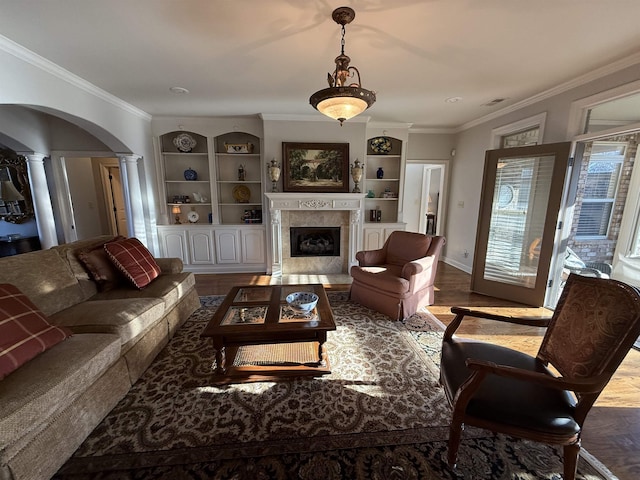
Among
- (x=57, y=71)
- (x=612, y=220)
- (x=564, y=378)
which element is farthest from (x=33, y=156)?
(x=612, y=220)

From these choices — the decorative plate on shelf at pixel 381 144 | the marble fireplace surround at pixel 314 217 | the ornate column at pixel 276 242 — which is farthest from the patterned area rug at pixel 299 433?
the decorative plate on shelf at pixel 381 144

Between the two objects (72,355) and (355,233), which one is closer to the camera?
(72,355)

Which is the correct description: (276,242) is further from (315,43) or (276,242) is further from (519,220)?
(519,220)

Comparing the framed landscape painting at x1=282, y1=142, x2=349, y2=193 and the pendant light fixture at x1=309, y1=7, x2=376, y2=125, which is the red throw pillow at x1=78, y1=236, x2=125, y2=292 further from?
the framed landscape painting at x1=282, y1=142, x2=349, y2=193

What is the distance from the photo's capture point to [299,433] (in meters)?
1.61

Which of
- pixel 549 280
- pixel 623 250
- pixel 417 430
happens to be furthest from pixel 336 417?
pixel 623 250

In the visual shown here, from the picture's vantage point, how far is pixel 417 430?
1.63 meters

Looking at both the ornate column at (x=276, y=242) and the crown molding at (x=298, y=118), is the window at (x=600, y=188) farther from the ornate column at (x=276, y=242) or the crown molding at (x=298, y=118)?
the ornate column at (x=276, y=242)

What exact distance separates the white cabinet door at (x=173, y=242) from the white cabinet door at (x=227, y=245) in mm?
534

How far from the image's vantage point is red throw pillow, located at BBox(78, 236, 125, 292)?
2.47 meters

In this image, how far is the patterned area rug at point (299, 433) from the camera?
1.41m

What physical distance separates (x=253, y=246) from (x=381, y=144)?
288 cm

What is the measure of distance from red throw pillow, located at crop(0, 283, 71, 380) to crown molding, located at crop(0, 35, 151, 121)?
6.45ft

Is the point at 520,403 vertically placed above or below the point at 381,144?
below
